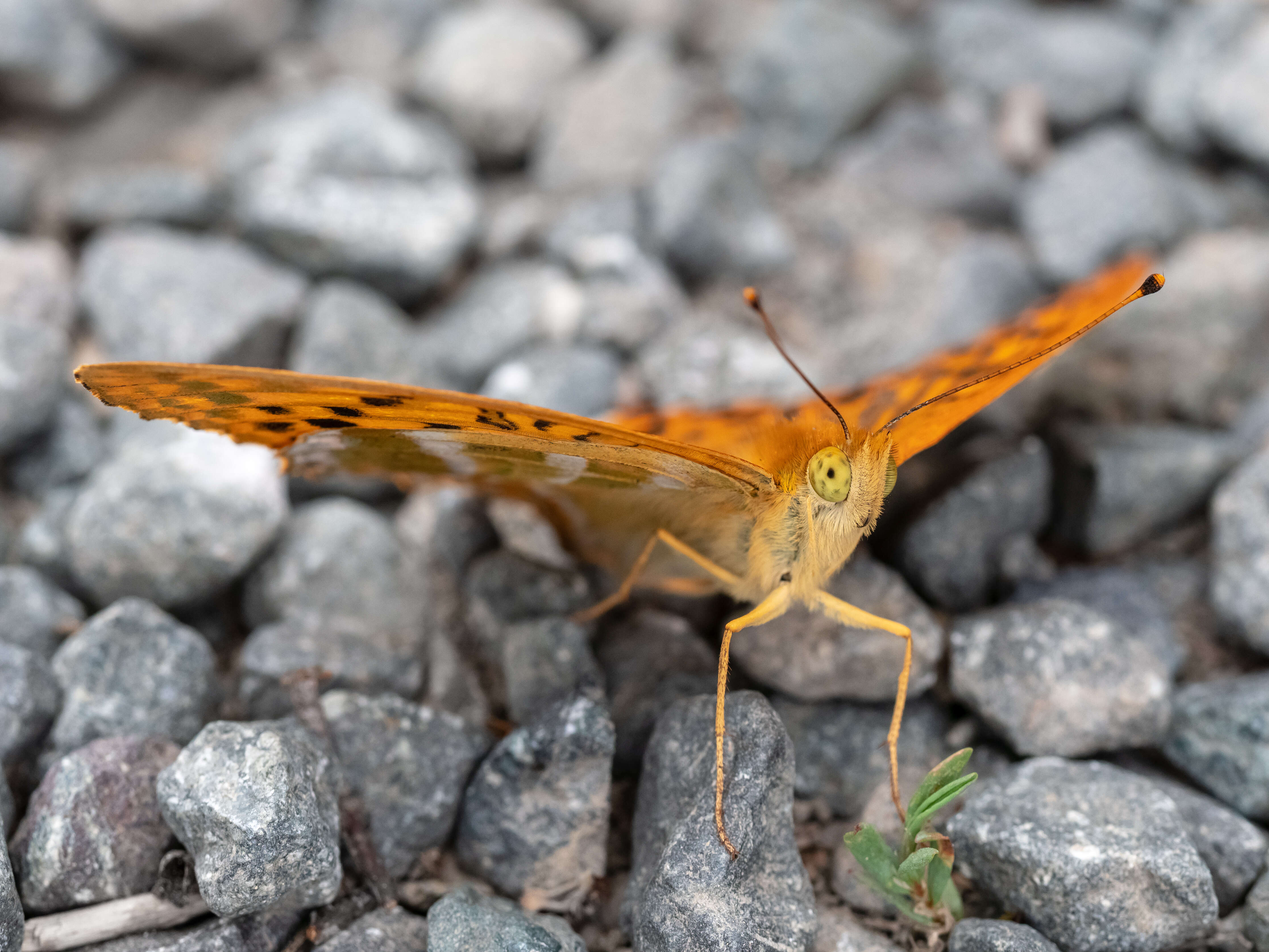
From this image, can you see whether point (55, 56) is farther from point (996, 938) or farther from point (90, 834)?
point (996, 938)

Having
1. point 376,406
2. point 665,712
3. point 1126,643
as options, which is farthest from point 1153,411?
point 376,406

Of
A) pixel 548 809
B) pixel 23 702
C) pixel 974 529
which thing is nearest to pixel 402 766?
pixel 548 809

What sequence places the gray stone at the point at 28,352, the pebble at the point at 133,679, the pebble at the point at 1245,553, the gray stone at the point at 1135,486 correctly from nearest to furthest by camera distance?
the pebble at the point at 133,679
the pebble at the point at 1245,553
the gray stone at the point at 28,352
the gray stone at the point at 1135,486

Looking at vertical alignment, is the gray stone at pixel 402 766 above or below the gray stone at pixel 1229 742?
below

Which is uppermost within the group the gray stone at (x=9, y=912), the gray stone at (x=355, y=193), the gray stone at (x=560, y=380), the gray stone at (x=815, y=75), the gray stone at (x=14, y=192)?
the gray stone at (x=815, y=75)

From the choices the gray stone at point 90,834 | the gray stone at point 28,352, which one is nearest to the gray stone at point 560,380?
the gray stone at point 28,352

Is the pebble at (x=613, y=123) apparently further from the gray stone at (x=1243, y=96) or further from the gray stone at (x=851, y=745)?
the gray stone at (x=851, y=745)

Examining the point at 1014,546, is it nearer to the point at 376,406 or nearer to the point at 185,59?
the point at 376,406
